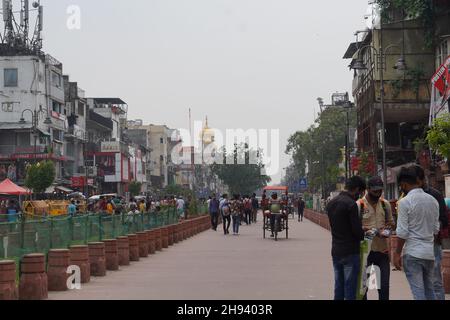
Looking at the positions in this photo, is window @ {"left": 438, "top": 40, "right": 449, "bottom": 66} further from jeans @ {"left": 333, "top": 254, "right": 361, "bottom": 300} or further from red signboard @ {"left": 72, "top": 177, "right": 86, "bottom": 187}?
red signboard @ {"left": 72, "top": 177, "right": 86, "bottom": 187}

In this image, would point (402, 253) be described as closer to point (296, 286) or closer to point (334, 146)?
point (296, 286)

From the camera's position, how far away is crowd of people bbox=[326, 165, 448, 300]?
938 cm

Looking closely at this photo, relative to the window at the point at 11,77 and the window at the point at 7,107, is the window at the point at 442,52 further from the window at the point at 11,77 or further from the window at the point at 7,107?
the window at the point at 11,77

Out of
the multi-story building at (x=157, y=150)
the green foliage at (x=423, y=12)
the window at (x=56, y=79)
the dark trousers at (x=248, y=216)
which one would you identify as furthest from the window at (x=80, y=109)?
the multi-story building at (x=157, y=150)

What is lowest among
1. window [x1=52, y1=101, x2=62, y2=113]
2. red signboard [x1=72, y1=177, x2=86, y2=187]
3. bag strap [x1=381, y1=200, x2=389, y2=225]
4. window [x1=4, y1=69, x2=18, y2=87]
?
bag strap [x1=381, y1=200, x2=389, y2=225]

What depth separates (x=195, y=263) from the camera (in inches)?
829

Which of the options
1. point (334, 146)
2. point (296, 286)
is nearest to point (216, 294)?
point (296, 286)

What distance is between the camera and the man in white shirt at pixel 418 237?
9.35 m

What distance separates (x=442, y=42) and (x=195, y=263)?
29.2m

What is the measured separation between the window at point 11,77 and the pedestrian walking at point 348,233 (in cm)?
6590

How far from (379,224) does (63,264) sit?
6368mm

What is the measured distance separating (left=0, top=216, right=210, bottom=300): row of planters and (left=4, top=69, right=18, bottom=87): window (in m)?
51.8

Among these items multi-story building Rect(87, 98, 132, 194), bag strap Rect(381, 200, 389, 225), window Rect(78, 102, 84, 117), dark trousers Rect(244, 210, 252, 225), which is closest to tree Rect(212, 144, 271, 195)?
multi-story building Rect(87, 98, 132, 194)

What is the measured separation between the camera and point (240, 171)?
12238 cm
